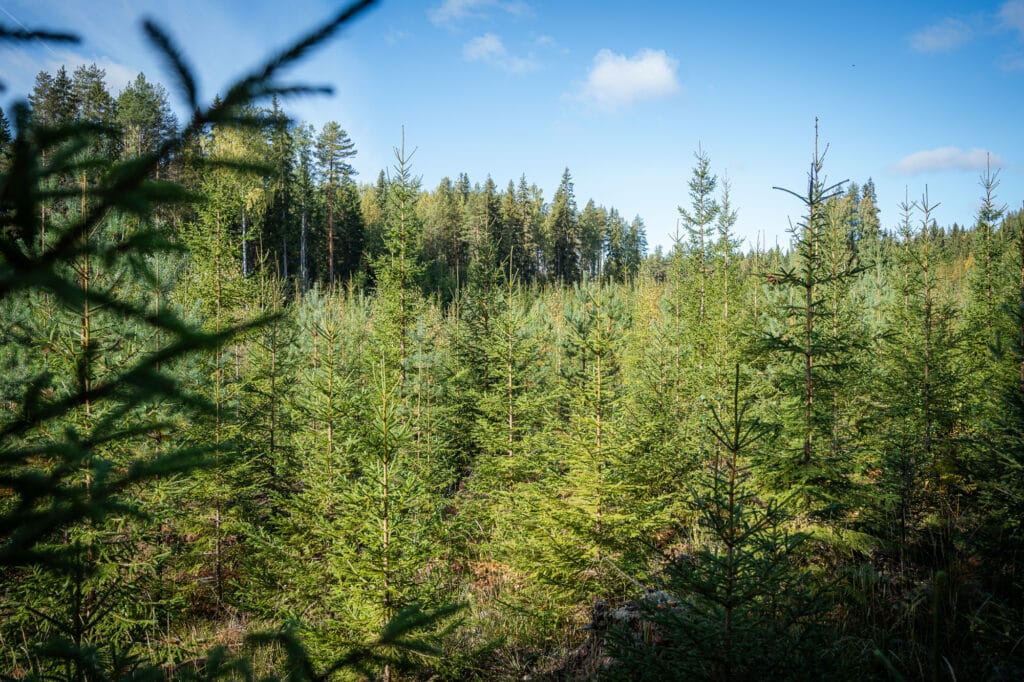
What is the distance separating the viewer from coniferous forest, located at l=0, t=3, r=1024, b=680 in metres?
1.25

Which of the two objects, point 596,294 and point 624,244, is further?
point 624,244

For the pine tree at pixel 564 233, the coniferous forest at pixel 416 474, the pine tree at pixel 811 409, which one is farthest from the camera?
the pine tree at pixel 564 233

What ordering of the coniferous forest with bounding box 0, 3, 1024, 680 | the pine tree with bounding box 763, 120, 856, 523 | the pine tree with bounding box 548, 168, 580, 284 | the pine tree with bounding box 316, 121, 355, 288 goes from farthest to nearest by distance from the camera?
the pine tree with bounding box 548, 168, 580, 284
the pine tree with bounding box 316, 121, 355, 288
the pine tree with bounding box 763, 120, 856, 523
the coniferous forest with bounding box 0, 3, 1024, 680

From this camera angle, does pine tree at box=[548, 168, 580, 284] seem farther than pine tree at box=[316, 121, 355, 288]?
Yes

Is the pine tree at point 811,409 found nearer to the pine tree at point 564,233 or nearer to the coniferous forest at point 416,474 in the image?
the coniferous forest at point 416,474

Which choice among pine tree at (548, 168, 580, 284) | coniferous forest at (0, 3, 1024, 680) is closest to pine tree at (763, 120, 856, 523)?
coniferous forest at (0, 3, 1024, 680)

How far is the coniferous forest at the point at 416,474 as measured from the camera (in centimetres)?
125

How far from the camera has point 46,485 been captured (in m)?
1.15

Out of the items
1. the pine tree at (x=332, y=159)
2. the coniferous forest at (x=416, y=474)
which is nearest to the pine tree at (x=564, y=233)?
the pine tree at (x=332, y=159)

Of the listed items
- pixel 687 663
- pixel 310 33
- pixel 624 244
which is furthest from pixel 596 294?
pixel 624 244

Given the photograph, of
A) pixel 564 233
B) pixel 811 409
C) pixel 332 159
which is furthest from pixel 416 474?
pixel 564 233

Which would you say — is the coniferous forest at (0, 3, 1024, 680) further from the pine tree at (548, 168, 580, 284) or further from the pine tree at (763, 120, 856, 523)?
the pine tree at (548, 168, 580, 284)

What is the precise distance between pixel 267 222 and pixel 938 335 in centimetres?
4031

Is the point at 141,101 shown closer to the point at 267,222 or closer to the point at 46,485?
the point at 267,222
